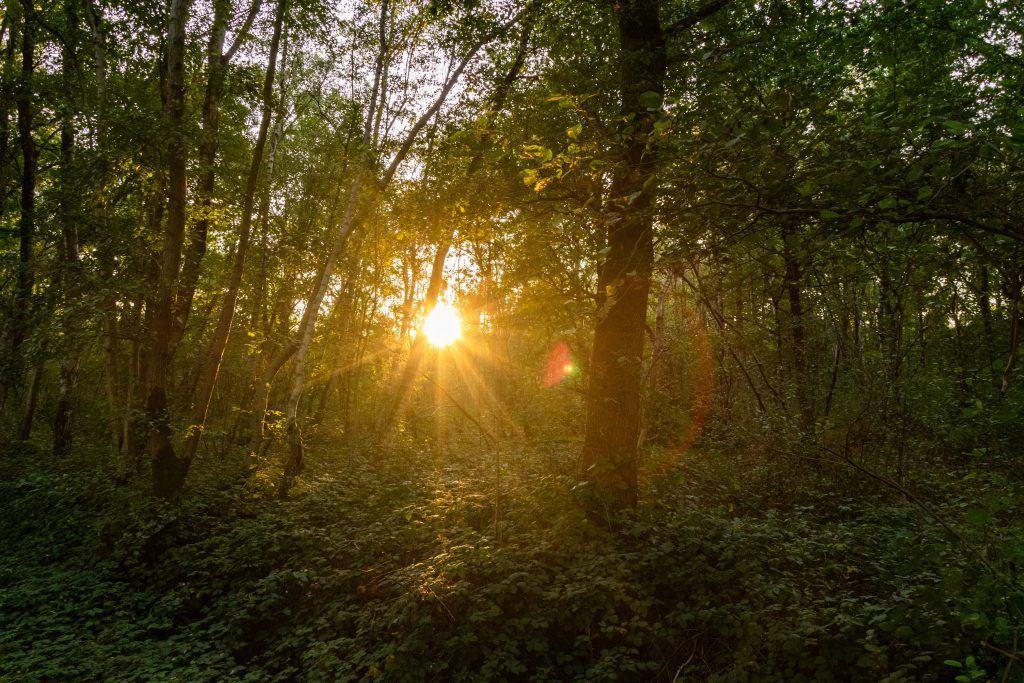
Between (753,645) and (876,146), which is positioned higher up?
(876,146)

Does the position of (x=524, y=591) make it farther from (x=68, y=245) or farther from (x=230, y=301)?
(x=68, y=245)

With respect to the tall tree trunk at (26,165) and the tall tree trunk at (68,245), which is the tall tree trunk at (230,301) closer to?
the tall tree trunk at (68,245)

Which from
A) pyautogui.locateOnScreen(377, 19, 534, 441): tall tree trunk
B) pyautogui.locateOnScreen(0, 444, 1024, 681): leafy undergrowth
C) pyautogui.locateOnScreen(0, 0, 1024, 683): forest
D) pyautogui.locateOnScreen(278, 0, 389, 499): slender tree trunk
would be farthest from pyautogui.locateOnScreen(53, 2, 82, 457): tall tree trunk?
pyautogui.locateOnScreen(377, 19, 534, 441): tall tree trunk

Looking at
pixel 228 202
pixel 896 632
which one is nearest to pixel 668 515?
pixel 896 632

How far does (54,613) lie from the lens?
6770 millimetres

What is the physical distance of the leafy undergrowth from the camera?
164 inches

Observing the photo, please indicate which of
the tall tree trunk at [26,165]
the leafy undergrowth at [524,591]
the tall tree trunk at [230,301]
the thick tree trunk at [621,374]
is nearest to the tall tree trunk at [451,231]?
the thick tree trunk at [621,374]

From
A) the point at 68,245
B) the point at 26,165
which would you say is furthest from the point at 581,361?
the point at 26,165

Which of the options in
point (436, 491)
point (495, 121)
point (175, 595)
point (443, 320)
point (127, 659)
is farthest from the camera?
point (443, 320)

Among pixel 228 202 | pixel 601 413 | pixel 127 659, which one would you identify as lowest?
pixel 127 659

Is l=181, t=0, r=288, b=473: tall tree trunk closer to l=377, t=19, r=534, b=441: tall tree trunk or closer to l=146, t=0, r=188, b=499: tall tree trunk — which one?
l=146, t=0, r=188, b=499: tall tree trunk

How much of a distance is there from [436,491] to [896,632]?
6.66 metres

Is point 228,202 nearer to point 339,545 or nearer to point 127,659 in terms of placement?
point 339,545

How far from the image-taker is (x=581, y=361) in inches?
605
